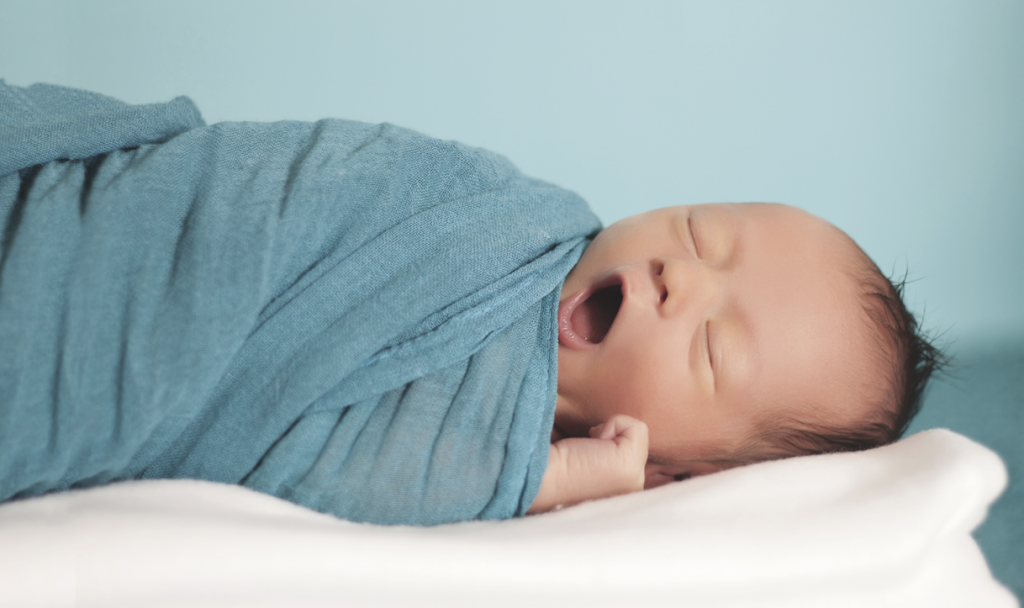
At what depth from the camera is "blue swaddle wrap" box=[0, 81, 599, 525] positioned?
54 centimetres

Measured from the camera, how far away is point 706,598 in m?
0.52

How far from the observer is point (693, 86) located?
1603 mm

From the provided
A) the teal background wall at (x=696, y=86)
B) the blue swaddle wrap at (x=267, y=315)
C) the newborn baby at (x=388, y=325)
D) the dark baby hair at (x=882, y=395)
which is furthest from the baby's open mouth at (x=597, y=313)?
the teal background wall at (x=696, y=86)

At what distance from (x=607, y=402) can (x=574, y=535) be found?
24 cm

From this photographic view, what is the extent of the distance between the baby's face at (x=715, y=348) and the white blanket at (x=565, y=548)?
11cm

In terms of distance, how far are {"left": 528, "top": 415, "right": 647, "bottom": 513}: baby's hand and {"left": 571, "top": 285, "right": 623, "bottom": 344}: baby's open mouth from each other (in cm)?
18

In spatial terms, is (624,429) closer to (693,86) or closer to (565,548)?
(565,548)

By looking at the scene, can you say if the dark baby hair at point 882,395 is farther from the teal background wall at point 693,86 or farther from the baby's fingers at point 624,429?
the teal background wall at point 693,86

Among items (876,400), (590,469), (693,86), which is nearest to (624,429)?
(590,469)

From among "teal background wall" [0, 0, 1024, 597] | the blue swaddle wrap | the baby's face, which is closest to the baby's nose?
the baby's face

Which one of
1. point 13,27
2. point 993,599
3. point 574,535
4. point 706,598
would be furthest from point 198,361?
point 13,27

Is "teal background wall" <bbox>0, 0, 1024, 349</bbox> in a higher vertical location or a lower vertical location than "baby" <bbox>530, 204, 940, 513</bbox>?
higher

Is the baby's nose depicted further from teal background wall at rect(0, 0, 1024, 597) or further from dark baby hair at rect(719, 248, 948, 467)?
teal background wall at rect(0, 0, 1024, 597)

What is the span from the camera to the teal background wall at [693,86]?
1.51m
